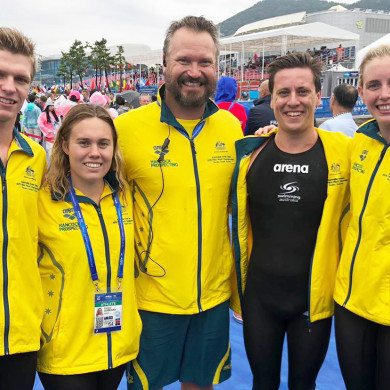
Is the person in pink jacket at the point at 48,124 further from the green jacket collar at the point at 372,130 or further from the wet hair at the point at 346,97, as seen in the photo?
the green jacket collar at the point at 372,130

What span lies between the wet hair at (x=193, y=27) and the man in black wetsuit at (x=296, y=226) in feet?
1.36

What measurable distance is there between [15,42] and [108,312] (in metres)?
1.36

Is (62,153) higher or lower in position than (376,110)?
lower

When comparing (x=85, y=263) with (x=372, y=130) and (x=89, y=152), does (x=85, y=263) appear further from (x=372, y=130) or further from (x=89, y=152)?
(x=372, y=130)

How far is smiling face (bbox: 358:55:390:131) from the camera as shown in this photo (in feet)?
6.63

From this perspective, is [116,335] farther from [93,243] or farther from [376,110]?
[376,110]

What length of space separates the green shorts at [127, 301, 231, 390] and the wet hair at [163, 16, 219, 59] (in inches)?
63.1

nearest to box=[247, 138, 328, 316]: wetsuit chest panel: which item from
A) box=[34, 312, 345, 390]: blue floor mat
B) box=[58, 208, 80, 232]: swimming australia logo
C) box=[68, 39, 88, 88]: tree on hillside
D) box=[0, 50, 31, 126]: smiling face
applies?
box=[58, 208, 80, 232]: swimming australia logo

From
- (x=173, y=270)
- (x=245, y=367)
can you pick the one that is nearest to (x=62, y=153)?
(x=173, y=270)

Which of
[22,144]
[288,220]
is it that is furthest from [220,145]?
[22,144]

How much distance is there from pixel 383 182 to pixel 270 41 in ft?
88.2

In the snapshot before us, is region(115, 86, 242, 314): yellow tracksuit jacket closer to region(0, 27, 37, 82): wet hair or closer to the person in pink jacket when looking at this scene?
region(0, 27, 37, 82): wet hair

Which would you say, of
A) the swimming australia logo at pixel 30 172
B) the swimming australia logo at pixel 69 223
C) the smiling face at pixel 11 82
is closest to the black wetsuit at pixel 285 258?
the swimming australia logo at pixel 69 223

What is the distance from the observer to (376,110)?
81.6 inches
